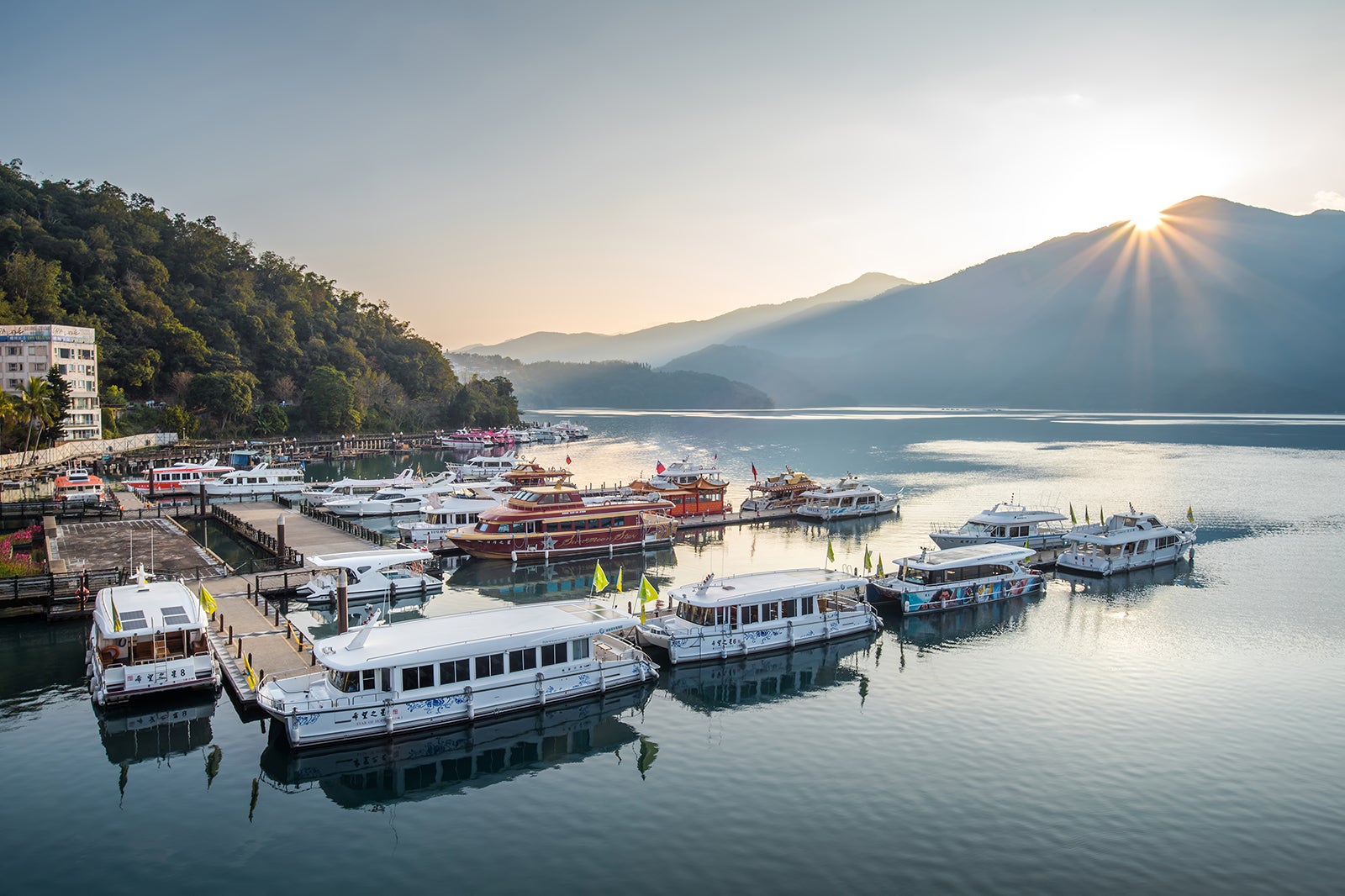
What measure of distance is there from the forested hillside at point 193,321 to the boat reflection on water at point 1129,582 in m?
110

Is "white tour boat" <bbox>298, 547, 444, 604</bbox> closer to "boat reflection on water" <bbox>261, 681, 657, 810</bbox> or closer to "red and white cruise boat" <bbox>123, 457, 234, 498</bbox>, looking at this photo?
"boat reflection on water" <bbox>261, 681, 657, 810</bbox>

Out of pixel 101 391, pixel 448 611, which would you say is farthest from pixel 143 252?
pixel 448 611

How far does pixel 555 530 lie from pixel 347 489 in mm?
34342

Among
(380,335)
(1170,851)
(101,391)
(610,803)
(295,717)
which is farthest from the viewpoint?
(380,335)

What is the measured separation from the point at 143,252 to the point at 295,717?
497ft

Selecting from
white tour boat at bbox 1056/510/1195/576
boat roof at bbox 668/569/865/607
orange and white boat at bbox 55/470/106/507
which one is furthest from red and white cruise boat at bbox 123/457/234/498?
white tour boat at bbox 1056/510/1195/576

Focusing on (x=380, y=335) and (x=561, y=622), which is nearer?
(x=561, y=622)

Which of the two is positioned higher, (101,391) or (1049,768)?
(101,391)

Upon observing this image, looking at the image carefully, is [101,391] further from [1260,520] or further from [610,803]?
[1260,520]

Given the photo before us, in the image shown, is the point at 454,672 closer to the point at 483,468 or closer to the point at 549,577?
the point at 549,577

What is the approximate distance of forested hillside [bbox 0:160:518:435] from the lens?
12031 centimetres

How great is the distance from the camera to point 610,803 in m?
23.6

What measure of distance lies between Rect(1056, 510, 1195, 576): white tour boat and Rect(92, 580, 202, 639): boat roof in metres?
48.8

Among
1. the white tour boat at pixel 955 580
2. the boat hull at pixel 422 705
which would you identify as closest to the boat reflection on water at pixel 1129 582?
the white tour boat at pixel 955 580
